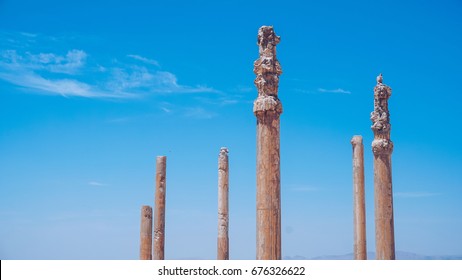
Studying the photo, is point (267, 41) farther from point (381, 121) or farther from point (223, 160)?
point (223, 160)

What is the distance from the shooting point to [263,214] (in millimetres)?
13758

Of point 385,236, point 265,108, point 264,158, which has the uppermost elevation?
point 265,108

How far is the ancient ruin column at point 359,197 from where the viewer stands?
867 inches

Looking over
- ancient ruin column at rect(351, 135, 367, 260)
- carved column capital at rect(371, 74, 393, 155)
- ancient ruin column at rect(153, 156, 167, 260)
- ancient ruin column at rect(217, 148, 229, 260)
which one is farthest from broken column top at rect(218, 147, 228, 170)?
carved column capital at rect(371, 74, 393, 155)


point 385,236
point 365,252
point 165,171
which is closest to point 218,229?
point 165,171

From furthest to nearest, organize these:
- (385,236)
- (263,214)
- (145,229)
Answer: (145,229)
(385,236)
(263,214)

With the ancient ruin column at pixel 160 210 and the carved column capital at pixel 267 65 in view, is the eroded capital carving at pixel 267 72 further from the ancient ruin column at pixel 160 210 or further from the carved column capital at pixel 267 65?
the ancient ruin column at pixel 160 210

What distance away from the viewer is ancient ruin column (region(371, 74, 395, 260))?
60.1 feet

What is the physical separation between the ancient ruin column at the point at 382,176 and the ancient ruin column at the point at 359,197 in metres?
3.40

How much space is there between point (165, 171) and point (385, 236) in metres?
10.7

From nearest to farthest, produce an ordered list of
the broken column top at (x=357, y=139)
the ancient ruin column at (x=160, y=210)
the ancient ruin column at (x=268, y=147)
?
the ancient ruin column at (x=268, y=147), the broken column top at (x=357, y=139), the ancient ruin column at (x=160, y=210)

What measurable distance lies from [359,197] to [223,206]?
695 cm

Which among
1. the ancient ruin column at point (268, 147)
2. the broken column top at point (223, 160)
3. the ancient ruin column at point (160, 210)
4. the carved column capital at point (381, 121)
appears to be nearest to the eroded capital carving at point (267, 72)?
the ancient ruin column at point (268, 147)
